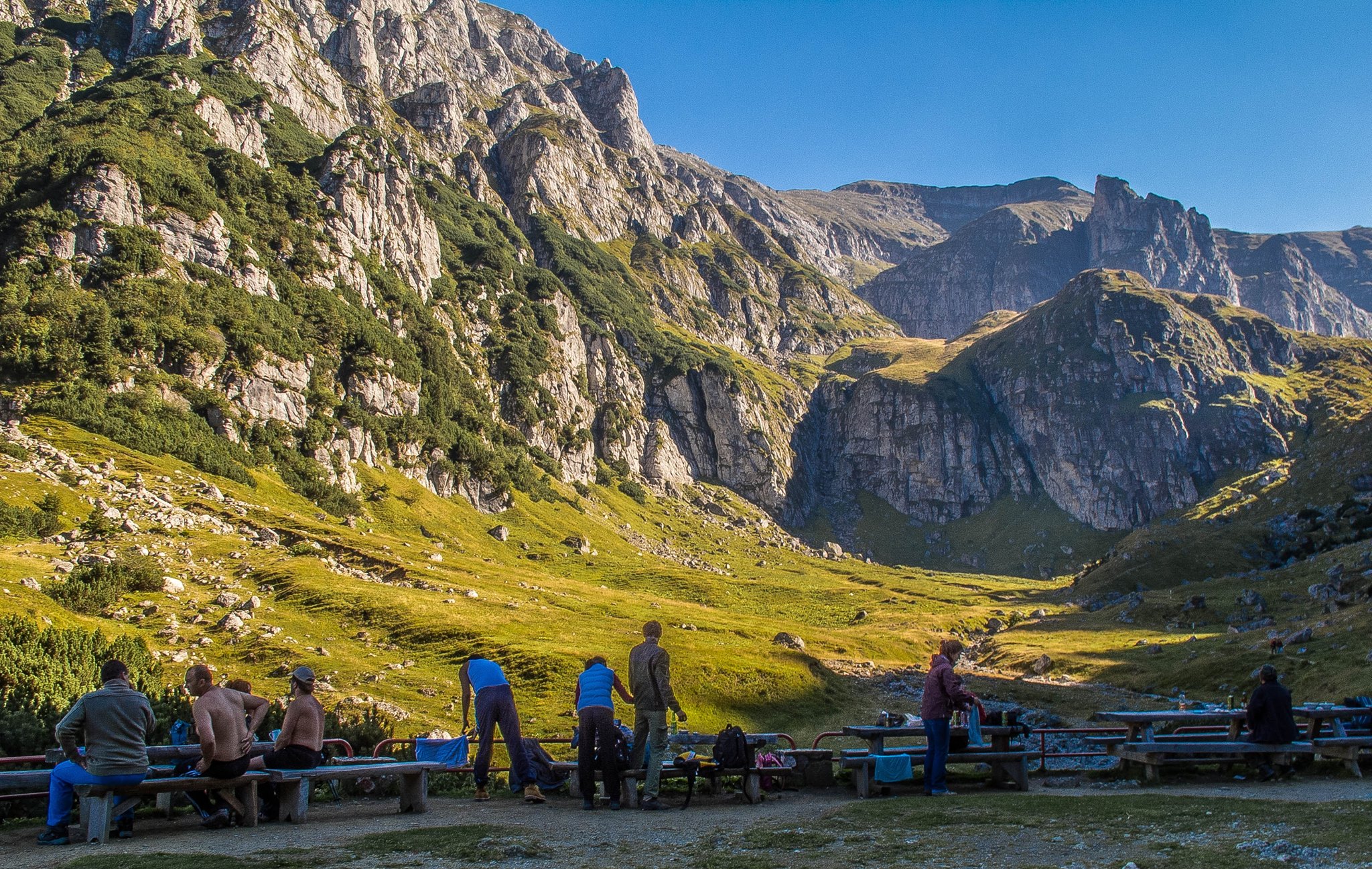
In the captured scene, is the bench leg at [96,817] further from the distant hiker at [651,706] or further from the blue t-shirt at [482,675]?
the distant hiker at [651,706]

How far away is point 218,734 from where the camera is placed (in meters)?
15.5

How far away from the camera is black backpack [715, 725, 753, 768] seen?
1936 centimetres

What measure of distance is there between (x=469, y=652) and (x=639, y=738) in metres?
48.9

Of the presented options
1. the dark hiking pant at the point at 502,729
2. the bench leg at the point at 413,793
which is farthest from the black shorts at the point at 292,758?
the dark hiking pant at the point at 502,729

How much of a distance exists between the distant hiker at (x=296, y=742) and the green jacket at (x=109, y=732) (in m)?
2.45

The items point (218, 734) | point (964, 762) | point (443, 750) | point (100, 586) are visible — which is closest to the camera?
point (218, 734)

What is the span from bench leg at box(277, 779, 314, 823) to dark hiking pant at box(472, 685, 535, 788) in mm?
3860

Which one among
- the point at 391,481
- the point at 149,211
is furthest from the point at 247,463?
the point at 149,211

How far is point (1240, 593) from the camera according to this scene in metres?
119

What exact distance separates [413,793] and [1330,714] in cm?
2345

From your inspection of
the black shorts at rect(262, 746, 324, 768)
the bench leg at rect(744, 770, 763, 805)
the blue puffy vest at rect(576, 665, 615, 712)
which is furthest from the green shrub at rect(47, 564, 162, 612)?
the bench leg at rect(744, 770, 763, 805)

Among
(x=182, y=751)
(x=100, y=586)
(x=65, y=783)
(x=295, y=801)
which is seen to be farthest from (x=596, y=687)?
(x=100, y=586)

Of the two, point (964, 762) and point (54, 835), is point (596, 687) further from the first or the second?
point (54, 835)

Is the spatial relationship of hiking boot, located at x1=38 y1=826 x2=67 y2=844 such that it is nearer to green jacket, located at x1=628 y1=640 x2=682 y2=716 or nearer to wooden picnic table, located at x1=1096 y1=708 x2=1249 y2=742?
green jacket, located at x1=628 y1=640 x2=682 y2=716
